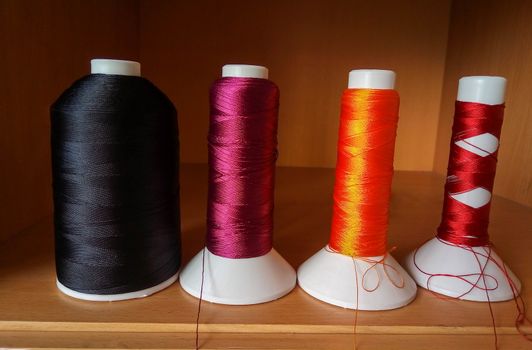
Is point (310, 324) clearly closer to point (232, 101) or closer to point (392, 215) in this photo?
point (232, 101)

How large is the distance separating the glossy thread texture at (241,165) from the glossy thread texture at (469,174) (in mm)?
259

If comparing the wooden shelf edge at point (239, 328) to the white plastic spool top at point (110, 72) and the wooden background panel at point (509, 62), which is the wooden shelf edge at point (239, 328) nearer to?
the white plastic spool top at point (110, 72)

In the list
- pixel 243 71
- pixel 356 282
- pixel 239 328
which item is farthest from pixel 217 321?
pixel 243 71

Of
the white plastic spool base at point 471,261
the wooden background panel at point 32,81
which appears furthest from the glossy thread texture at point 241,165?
the wooden background panel at point 32,81

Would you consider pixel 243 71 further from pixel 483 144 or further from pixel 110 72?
pixel 483 144

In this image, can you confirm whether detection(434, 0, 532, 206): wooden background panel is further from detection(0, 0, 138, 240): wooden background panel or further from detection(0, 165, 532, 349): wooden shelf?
detection(0, 0, 138, 240): wooden background panel

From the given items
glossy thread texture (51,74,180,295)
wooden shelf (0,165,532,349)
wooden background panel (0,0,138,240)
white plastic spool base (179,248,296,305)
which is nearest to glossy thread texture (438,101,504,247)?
wooden shelf (0,165,532,349)

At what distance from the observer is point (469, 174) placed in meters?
0.57

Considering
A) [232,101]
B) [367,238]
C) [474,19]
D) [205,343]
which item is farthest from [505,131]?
[205,343]

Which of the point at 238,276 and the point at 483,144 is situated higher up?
the point at 483,144

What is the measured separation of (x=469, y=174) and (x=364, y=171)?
158 millimetres

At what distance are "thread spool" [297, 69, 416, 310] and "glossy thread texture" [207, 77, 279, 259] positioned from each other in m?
0.08

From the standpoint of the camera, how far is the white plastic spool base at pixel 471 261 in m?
0.54

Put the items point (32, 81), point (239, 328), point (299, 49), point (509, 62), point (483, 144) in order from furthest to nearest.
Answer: point (299, 49) < point (509, 62) < point (32, 81) < point (483, 144) < point (239, 328)
